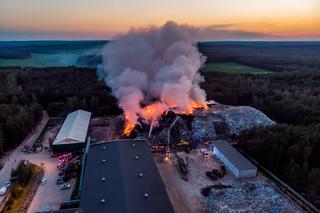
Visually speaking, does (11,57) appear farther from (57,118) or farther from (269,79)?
(269,79)

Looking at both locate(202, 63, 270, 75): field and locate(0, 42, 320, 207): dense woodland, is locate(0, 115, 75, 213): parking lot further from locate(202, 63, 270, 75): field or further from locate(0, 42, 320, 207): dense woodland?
locate(202, 63, 270, 75): field

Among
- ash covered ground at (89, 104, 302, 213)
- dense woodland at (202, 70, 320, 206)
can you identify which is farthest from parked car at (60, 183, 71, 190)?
dense woodland at (202, 70, 320, 206)

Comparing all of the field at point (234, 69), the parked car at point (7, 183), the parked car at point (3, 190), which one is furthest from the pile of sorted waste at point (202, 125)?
the field at point (234, 69)

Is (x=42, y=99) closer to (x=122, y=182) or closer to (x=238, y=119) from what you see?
(x=238, y=119)

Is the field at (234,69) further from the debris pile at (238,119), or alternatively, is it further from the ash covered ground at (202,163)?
the ash covered ground at (202,163)

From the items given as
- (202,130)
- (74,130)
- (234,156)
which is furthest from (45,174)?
(234,156)

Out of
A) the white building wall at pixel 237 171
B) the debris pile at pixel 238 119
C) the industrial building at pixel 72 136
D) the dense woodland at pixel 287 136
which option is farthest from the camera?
the debris pile at pixel 238 119

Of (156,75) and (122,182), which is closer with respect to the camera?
(122,182)
